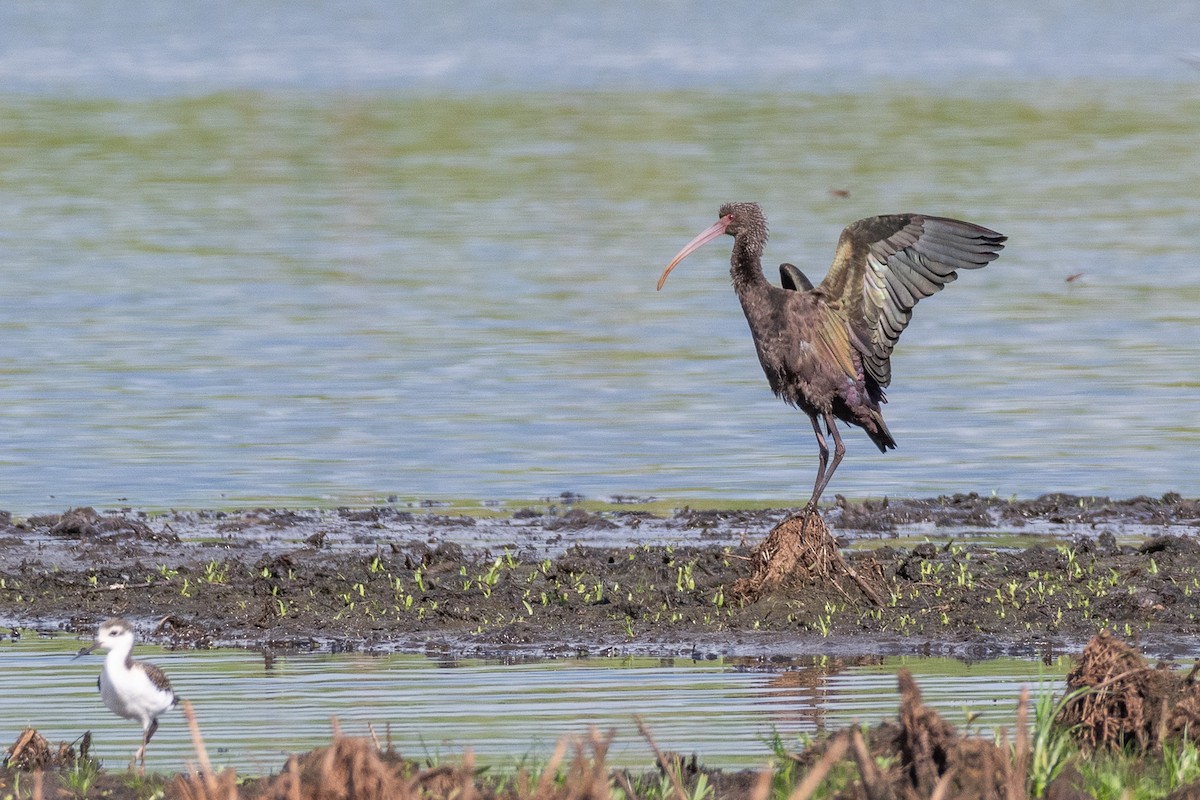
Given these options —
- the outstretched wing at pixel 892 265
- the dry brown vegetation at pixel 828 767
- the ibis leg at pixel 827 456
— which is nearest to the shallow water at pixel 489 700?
the dry brown vegetation at pixel 828 767

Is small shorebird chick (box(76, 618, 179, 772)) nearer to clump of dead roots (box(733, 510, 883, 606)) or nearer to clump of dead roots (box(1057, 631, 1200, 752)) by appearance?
clump of dead roots (box(1057, 631, 1200, 752))

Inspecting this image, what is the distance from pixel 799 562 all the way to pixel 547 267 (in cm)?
1373

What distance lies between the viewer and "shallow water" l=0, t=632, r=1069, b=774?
7980 mm

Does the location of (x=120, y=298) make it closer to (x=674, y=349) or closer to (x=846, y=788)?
(x=674, y=349)

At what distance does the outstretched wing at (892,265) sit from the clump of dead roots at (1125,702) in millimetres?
3710

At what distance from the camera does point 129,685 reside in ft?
24.2

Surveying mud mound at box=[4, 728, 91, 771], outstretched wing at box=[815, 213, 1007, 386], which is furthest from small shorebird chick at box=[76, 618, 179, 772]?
outstretched wing at box=[815, 213, 1007, 386]

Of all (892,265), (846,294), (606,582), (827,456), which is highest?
(892,265)

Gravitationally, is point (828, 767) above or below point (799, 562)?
below

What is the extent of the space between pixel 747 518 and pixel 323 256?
1294 cm

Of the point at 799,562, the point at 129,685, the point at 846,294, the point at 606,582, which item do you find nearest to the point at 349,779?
the point at 129,685

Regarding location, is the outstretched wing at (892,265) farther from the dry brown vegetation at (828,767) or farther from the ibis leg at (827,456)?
the dry brown vegetation at (828,767)

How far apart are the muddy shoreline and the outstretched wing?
1.22m

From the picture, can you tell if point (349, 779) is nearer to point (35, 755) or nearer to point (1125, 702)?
point (35, 755)
